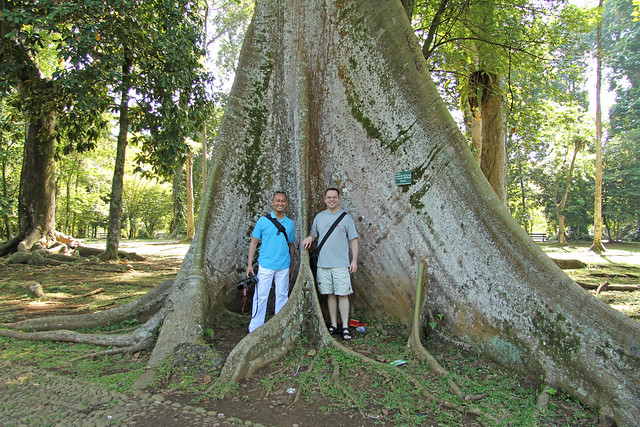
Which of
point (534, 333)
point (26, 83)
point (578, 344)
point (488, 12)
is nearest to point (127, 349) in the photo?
point (534, 333)

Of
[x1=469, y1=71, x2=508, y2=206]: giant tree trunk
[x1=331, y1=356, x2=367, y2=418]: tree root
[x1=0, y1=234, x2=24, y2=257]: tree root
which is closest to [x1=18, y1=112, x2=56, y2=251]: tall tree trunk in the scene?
[x1=0, y1=234, x2=24, y2=257]: tree root

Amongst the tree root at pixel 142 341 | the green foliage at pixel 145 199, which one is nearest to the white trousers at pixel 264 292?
the tree root at pixel 142 341

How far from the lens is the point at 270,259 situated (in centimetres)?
422

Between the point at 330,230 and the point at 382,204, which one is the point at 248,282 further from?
the point at 382,204

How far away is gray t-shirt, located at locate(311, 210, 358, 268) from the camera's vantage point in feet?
13.6

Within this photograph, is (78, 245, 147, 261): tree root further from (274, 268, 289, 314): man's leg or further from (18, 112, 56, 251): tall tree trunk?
(274, 268, 289, 314): man's leg

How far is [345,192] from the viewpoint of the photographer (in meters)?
4.60

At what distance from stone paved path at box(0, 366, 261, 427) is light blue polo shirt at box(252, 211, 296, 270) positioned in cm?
168

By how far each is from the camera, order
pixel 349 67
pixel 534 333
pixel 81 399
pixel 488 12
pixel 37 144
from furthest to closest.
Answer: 1. pixel 37 144
2. pixel 488 12
3. pixel 349 67
4. pixel 534 333
5. pixel 81 399

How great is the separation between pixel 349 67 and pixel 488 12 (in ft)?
12.9

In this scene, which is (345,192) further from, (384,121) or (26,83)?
(26,83)

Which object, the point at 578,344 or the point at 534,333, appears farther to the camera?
the point at 534,333

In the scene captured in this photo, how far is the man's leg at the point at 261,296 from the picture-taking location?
4.18m

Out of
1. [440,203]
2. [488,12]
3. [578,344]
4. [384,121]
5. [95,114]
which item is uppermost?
[488,12]
